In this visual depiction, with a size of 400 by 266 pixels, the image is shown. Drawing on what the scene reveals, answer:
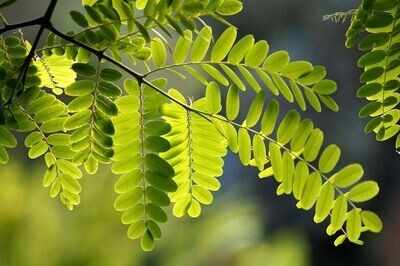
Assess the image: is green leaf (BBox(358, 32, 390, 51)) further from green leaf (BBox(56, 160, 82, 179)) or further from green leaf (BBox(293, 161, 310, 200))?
green leaf (BBox(56, 160, 82, 179))

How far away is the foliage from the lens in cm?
38

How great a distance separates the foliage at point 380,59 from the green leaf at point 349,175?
81mm

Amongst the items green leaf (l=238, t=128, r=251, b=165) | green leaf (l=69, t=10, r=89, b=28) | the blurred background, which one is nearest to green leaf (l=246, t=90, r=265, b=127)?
green leaf (l=238, t=128, r=251, b=165)

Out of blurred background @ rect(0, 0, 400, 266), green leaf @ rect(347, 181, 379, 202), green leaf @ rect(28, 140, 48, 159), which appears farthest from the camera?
blurred background @ rect(0, 0, 400, 266)

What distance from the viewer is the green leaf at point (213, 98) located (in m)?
0.38

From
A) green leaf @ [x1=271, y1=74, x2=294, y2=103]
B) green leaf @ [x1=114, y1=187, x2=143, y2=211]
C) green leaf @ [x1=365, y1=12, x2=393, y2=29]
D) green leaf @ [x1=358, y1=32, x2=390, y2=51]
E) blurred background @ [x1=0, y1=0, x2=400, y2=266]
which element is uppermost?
green leaf @ [x1=365, y1=12, x2=393, y2=29]

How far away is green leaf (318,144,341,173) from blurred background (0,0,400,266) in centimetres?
181

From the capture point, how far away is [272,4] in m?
3.95

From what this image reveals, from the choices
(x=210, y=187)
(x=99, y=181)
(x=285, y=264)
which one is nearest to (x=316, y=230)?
(x=285, y=264)

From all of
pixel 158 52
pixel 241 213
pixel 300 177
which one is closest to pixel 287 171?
pixel 300 177

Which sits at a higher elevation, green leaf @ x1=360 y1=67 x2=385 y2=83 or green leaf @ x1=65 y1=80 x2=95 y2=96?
green leaf @ x1=360 y1=67 x2=385 y2=83

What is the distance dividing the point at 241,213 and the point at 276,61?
7.71 feet

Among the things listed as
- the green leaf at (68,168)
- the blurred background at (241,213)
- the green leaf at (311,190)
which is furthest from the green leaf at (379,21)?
the blurred background at (241,213)

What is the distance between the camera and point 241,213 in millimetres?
2688
